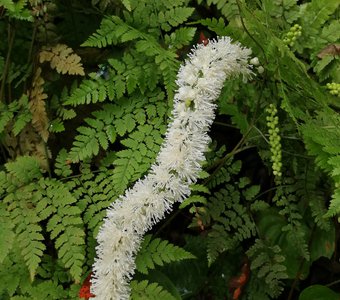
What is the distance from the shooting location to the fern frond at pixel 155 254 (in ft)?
6.97

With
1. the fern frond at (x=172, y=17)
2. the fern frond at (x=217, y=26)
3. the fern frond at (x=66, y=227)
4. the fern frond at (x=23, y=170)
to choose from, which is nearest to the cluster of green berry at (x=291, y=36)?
the fern frond at (x=217, y=26)

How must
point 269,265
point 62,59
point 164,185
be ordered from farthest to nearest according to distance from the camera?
point 269,265
point 62,59
point 164,185

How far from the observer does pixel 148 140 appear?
7.22ft

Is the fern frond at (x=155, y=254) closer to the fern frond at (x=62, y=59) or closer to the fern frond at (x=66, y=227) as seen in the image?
the fern frond at (x=66, y=227)

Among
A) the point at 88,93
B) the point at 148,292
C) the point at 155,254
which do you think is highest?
the point at 88,93

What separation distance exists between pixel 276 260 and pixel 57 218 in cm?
96

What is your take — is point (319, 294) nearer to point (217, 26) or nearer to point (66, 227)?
point (66, 227)

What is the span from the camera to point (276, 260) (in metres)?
2.40

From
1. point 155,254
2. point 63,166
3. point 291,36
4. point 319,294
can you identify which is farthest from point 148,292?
point 291,36

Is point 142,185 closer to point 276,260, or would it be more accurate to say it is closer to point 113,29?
point 113,29

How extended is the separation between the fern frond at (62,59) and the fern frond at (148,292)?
34.5 inches

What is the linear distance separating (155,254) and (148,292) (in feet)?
0.48

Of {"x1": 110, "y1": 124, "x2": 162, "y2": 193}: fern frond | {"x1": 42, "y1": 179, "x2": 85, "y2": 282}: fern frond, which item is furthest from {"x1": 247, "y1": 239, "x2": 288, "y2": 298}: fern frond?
{"x1": 42, "y1": 179, "x2": 85, "y2": 282}: fern frond

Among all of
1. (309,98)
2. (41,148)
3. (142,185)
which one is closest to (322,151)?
(309,98)
